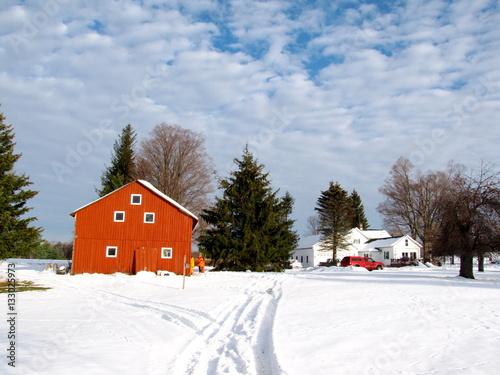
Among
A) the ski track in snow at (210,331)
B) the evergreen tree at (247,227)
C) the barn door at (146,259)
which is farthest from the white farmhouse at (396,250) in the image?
the ski track in snow at (210,331)

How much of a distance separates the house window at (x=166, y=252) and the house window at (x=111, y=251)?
11.4 ft

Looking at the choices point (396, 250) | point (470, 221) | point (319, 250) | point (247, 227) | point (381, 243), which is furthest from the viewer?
point (381, 243)

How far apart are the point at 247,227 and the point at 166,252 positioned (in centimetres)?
762

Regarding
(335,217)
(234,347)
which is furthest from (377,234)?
(234,347)

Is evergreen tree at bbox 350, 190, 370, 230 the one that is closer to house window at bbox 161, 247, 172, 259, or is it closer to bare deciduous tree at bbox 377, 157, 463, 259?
bare deciduous tree at bbox 377, 157, 463, 259

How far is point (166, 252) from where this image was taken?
103ft

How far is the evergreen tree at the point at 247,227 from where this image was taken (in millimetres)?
34969

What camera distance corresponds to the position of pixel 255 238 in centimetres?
3484

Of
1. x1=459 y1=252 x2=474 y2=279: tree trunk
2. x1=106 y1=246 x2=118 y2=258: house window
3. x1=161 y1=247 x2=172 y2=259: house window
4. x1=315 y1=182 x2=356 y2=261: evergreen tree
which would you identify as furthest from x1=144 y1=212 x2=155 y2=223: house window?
x1=315 y1=182 x2=356 y2=261: evergreen tree

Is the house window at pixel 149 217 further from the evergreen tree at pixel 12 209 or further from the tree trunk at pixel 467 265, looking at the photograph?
the tree trunk at pixel 467 265

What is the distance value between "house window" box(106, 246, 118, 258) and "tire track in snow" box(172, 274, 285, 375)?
2069 centimetres

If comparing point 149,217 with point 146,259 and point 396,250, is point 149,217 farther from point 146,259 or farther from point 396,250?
point 396,250

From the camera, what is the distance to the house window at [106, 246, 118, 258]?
101ft

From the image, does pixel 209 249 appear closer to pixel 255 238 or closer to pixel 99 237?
pixel 255 238
